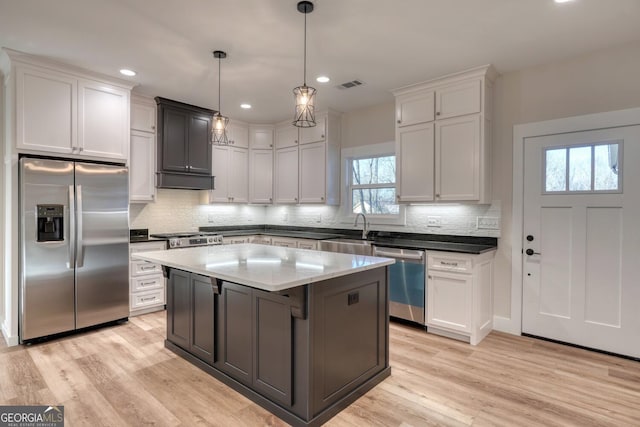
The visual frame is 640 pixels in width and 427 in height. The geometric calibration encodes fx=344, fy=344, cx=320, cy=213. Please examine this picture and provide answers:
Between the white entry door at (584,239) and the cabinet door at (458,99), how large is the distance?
26.3 inches

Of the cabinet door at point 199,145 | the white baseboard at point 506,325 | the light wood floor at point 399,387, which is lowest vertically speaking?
the light wood floor at point 399,387

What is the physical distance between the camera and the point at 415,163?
13.1ft

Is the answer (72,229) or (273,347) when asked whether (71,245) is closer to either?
(72,229)

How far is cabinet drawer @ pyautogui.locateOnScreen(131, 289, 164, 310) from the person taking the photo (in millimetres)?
4121

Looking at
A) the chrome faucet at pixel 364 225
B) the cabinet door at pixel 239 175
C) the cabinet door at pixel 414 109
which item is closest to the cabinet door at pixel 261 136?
the cabinet door at pixel 239 175

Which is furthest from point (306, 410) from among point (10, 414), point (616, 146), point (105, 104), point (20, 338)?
point (105, 104)

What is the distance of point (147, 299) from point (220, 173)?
6.86 ft

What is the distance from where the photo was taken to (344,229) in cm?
516

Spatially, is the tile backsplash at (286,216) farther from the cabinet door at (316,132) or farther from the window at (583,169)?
the cabinet door at (316,132)

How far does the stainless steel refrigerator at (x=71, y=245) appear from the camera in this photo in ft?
10.6

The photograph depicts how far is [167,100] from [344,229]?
299 centimetres

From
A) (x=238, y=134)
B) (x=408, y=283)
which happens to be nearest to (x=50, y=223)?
(x=238, y=134)

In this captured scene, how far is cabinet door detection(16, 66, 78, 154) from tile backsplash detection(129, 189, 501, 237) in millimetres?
1365

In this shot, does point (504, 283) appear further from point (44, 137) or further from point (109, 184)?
point (44, 137)
